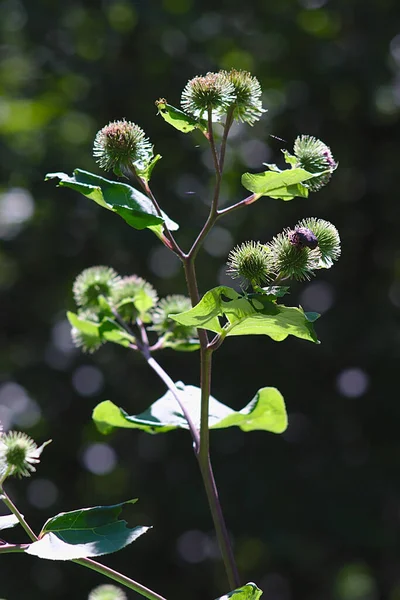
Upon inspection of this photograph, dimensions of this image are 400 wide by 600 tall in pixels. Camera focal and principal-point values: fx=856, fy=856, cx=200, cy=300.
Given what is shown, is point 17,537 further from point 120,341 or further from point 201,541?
point 120,341

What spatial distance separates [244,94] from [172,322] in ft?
2.39

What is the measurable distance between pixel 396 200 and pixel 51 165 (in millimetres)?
3164

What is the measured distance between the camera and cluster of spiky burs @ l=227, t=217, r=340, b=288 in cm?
139

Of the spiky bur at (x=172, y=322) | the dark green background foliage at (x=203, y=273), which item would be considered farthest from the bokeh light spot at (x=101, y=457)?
the spiky bur at (x=172, y=322)

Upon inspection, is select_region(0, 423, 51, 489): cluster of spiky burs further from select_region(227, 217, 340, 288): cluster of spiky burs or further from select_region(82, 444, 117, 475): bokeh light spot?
select_region(82, 444, 117, 475): bokeh light spot

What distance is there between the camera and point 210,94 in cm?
147

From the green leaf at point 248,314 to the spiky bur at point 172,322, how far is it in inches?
28.1

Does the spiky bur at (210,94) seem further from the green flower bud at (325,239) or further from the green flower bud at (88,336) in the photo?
the green flower bud at (88,336)

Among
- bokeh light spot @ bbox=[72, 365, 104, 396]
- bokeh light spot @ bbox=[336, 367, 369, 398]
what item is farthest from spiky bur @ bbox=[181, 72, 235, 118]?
bokeh light spot @ bbox=[72, 365, 104, 396]

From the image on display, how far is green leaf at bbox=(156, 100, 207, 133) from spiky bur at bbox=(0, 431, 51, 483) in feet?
1.99

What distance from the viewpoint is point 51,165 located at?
303 inches

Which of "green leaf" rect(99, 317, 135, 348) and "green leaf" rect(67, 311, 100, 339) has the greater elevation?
"green leaf" rect(67, 311, 100, 339)

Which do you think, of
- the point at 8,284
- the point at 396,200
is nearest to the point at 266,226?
the point at 396,200

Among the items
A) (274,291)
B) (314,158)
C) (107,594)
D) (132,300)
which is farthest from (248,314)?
(132,300)
